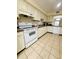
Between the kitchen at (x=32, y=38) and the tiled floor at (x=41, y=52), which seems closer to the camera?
the tiled floor at (x=41, y=52)

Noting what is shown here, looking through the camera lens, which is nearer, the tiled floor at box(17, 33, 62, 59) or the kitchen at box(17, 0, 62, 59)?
the tiled floor at box(17, 33, 62, 59)

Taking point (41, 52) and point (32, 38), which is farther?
point (32, 38)

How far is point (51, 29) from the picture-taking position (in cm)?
710

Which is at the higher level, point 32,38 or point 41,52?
point 32,38
